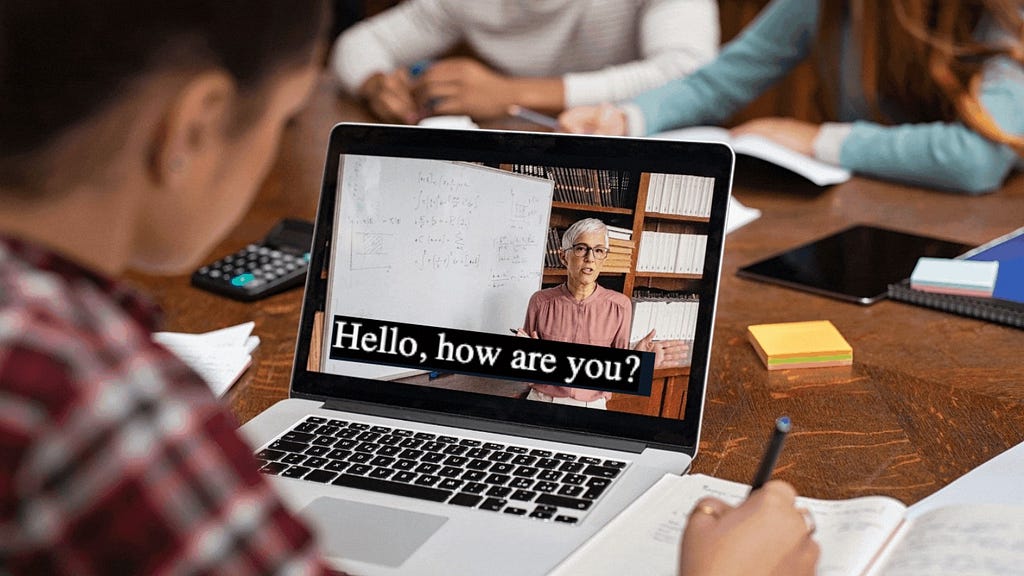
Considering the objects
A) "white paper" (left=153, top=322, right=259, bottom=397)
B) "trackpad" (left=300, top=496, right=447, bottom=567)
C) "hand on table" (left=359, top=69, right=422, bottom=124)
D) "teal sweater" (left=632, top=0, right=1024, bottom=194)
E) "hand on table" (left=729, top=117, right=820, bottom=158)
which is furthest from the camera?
"hand on table" (left=359, top=69, right=422, bottom=124)

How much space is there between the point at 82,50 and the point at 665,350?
491 mm

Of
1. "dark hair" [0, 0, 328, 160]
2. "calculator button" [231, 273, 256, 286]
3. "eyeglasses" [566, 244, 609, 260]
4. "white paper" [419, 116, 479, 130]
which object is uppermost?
"dark hair" [0, 0, 328, 160]

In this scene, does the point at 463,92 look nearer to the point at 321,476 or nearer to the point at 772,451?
the point at 321,476

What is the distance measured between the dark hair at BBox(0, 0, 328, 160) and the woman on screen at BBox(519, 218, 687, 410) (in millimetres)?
407

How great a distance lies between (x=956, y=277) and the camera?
3.42 feet

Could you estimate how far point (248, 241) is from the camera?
126cm

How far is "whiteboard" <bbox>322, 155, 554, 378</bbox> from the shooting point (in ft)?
2.61

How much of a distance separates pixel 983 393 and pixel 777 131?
82 cm

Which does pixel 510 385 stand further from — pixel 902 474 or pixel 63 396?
pixel 63 396

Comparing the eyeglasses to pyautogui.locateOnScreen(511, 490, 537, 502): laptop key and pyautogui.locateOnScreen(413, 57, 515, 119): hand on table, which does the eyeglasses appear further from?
pyautogui.locateOnScreen(413, 57, 515, 119): hand on table

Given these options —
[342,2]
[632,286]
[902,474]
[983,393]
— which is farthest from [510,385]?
[342,2]

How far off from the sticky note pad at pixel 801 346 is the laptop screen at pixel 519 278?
0.19m

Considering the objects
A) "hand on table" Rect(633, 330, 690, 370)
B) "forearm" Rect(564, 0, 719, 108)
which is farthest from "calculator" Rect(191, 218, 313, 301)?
"forearm" Rect(564, 0, 719, 108)

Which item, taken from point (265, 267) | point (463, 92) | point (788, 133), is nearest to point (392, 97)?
point (463, 92)
